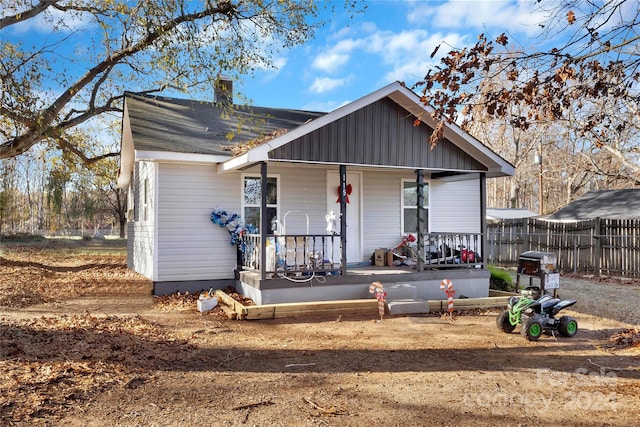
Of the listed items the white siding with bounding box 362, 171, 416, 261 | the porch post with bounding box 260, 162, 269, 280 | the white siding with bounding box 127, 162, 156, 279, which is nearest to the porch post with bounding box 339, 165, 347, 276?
the porch post with bounding box 260, 162, 269, 280

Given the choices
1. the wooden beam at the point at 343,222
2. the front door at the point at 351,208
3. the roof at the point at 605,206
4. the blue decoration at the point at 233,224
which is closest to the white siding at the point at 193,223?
the blue decoration at the point at 233,224

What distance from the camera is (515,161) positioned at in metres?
31.0

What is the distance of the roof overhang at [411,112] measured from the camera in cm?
845

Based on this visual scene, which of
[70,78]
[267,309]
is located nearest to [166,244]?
[267,309]

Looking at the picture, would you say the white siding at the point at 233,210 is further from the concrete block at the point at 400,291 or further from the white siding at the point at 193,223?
the concrete block at the point at 400,291

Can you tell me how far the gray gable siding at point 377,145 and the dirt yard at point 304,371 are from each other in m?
3.16

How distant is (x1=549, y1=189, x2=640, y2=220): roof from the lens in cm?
1719

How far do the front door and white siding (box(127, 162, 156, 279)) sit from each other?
162 inches

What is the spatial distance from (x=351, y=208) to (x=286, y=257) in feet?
9.04

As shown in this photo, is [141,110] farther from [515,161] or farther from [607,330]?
[515,161]

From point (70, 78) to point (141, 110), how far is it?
1.79 m

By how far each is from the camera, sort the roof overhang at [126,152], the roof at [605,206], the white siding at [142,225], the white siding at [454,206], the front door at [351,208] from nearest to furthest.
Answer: the white siding at [142,225], the front door at [351,208], the white siding at [454,206], the roof overhang at [126,152], the roof at [605,206]

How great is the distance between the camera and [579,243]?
658 inches

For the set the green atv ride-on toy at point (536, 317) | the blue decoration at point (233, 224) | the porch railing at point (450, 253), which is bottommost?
the green atv ride-on toy at point (536, 317)
